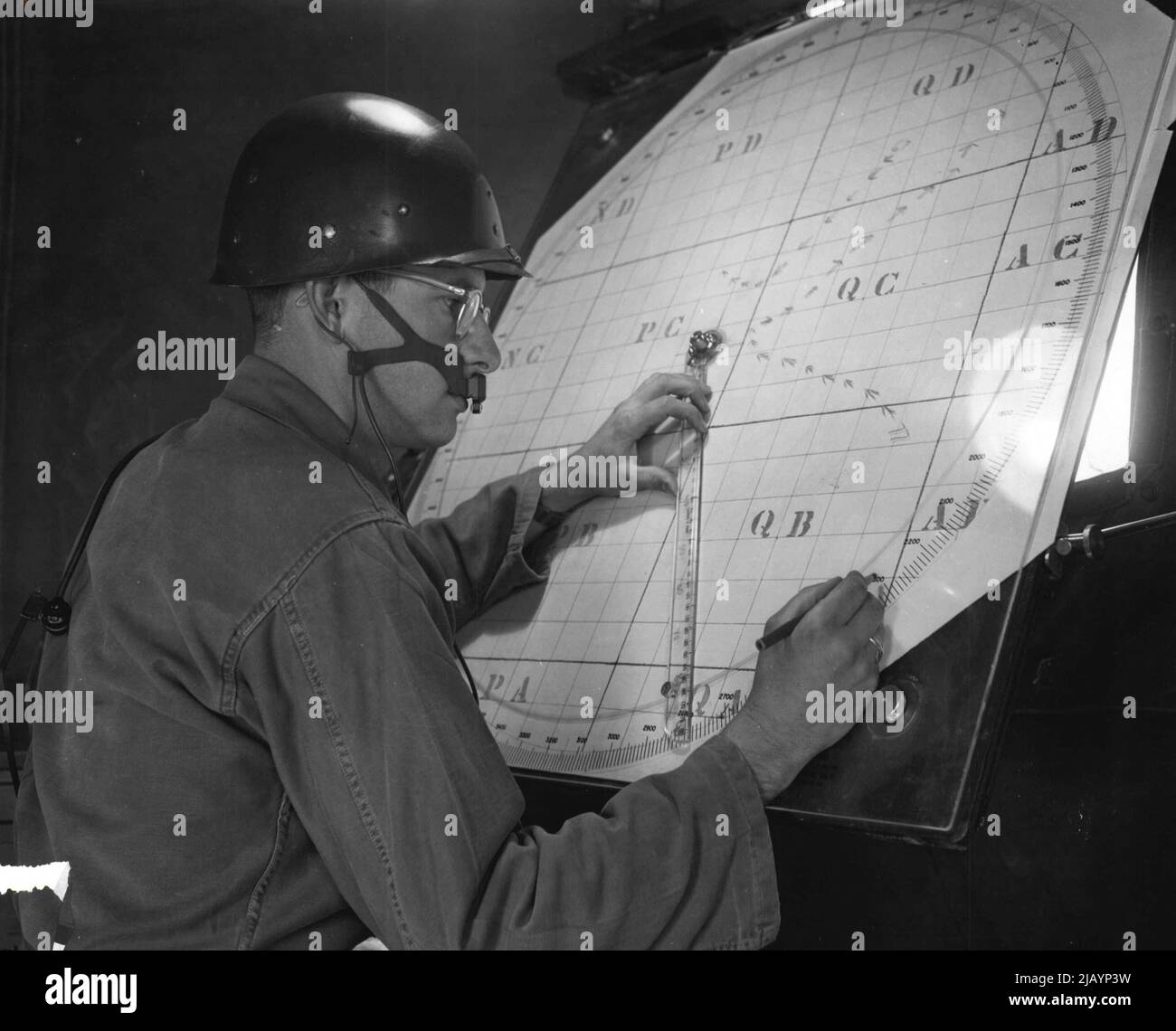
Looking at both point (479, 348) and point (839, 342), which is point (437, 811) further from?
point (839, 342)

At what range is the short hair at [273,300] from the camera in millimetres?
1347

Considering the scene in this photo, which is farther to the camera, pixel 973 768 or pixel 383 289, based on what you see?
pixel 383 289

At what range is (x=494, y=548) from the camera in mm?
1603

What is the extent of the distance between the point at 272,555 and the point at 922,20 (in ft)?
3.37

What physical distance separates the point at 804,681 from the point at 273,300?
0.67 metres

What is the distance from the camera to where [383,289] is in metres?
1.35

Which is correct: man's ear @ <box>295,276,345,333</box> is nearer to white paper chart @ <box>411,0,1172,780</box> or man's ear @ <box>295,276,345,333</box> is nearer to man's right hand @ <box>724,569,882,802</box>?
white paper chart @ <box>411,0,1172,780</box>

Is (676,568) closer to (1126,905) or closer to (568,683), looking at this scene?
(568,683)

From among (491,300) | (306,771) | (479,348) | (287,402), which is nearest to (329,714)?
(306,771)

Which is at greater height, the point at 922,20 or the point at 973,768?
the point at 922,20

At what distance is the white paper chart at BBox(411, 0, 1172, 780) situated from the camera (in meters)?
1.19
